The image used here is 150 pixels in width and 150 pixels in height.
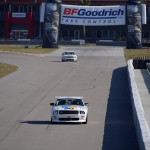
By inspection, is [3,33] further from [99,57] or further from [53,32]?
[99,57]

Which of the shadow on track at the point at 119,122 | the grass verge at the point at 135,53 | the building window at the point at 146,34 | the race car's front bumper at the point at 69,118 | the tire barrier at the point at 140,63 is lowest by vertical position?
the shadow on track at the point at 119,122

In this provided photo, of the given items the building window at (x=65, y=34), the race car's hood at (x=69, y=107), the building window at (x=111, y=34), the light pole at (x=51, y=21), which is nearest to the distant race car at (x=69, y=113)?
the race car's hood at (x=69, y=107)

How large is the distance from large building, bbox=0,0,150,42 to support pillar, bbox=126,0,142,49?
24.9 m

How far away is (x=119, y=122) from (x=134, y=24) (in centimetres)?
6304

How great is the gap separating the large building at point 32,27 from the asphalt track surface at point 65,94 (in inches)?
1880

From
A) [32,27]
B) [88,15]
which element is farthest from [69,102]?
[32,27]

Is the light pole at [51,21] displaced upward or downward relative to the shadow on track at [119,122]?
upward

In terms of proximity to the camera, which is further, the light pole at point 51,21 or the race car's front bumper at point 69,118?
the light pole at point 51,21

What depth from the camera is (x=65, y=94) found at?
1476 inches

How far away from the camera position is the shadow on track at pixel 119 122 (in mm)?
19391

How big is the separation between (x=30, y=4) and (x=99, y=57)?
45.4m

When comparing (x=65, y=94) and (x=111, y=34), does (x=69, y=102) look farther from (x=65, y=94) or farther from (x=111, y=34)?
(x=111, y=34)

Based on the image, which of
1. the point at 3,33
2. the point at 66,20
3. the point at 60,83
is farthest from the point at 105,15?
Result: the point at 60,83

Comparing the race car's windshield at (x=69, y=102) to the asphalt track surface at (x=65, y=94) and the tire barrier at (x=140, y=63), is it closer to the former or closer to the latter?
the asphalt track surface at (x=65, y=94)
